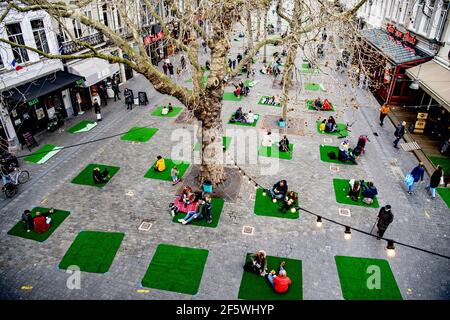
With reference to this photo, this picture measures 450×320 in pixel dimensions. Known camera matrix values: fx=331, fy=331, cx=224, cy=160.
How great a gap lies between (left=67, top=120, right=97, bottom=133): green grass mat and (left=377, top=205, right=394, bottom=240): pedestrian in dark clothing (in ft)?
61.7

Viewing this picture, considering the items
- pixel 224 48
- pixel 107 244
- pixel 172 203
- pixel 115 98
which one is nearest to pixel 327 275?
pixel 172 203

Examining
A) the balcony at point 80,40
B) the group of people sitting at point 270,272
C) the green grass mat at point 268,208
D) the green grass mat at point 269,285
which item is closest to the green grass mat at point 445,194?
the green grass mat at point 268,208

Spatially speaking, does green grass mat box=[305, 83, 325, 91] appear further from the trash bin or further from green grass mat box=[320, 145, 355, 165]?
the trash bin

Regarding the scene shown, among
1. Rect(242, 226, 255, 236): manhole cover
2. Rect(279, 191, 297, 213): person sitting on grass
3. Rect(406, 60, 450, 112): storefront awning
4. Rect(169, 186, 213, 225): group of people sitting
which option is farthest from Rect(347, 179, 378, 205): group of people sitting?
Rect(169, 186, 213, 225): group of people sitting

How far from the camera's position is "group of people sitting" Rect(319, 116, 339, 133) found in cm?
2222

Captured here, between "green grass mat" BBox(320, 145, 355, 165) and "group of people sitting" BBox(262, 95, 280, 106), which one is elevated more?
"group of people sitting" BBox(262, 95, 280, 106)

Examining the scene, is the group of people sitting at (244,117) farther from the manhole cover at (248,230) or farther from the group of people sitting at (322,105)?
the manhole cover at (248,230)

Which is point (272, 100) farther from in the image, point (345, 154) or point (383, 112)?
point (345, 154)

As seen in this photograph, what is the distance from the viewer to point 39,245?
523 inches

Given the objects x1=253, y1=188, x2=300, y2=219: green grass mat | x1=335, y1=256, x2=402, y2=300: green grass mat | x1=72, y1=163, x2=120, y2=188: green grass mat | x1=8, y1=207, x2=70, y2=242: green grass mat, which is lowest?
x1=335, y1=256, x2=402, y2=300: green grass mat

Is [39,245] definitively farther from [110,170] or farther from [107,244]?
[110,170]

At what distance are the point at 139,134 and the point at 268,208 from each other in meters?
11.2

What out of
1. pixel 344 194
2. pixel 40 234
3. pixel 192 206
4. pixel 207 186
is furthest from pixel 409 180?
pixel 40 234

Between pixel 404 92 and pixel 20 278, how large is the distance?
91.9ft
